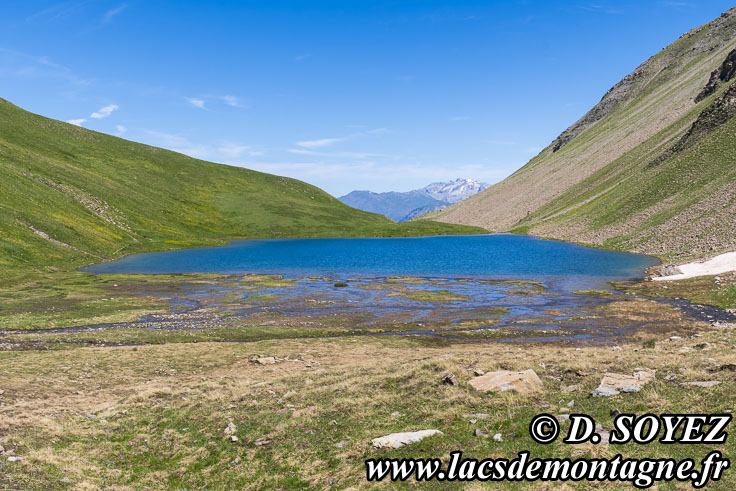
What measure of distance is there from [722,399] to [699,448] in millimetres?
4629

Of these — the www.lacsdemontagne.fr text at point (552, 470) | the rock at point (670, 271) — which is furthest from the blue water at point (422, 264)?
the www.lacsdemontagne.fr text at point (552, 470)

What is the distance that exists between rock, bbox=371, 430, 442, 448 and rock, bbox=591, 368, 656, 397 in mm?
8273

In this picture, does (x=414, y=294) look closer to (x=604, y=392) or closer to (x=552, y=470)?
(x=604, y=392)

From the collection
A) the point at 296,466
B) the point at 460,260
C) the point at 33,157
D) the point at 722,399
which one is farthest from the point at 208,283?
the point at 33,157

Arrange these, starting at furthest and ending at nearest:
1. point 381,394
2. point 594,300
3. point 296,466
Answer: point 594,300 → point 381,394 → point 296,466

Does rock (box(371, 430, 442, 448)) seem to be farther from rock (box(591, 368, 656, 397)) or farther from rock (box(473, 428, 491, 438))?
rock (box(591, 368, 656, 397))

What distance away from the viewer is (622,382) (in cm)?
2111

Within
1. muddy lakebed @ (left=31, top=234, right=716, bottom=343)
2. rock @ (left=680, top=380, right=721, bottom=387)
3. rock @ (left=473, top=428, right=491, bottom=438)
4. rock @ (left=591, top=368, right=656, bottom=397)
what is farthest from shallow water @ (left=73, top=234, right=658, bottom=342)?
rock @ (left=473, top=428, right=491, bottom=438)

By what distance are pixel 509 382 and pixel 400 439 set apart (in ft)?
24.9

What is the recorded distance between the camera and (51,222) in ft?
384

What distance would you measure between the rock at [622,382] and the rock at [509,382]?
9.11 feet

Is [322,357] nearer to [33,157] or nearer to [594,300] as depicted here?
[594,300]

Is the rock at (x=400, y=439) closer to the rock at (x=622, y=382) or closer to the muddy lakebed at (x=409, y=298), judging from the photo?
the rock at (x=622, y=382)

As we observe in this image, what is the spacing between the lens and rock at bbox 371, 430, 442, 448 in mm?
17203
